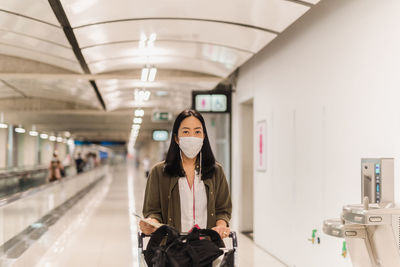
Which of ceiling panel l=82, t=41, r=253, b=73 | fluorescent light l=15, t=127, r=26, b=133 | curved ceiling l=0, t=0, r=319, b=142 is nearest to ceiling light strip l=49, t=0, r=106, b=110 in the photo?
curved ceiling l=0, t=0, r=319, b=142

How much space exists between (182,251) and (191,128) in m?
0.77

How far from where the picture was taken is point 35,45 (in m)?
7.36

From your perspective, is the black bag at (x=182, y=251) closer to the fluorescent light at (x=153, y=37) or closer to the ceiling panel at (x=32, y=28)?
the ceiling panel at (x=32, y=28)

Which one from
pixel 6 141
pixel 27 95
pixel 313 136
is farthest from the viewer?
pixel 27 95

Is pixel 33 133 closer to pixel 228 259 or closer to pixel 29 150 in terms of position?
pixel 29 150

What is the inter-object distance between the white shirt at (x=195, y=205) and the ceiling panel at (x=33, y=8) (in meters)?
3.18

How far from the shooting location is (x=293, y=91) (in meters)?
6.16

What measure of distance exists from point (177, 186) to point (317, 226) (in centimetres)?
297

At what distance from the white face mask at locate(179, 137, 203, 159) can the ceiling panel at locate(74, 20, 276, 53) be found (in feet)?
11.3

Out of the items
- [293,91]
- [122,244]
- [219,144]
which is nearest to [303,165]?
[293,91]

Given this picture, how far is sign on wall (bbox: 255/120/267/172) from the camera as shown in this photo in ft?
24.0

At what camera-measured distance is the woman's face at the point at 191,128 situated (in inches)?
110

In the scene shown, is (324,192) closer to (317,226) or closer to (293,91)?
(317,226)

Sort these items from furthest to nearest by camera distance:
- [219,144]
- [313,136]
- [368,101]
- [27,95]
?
[219,144], [27,95], [313,136], [368,101]
